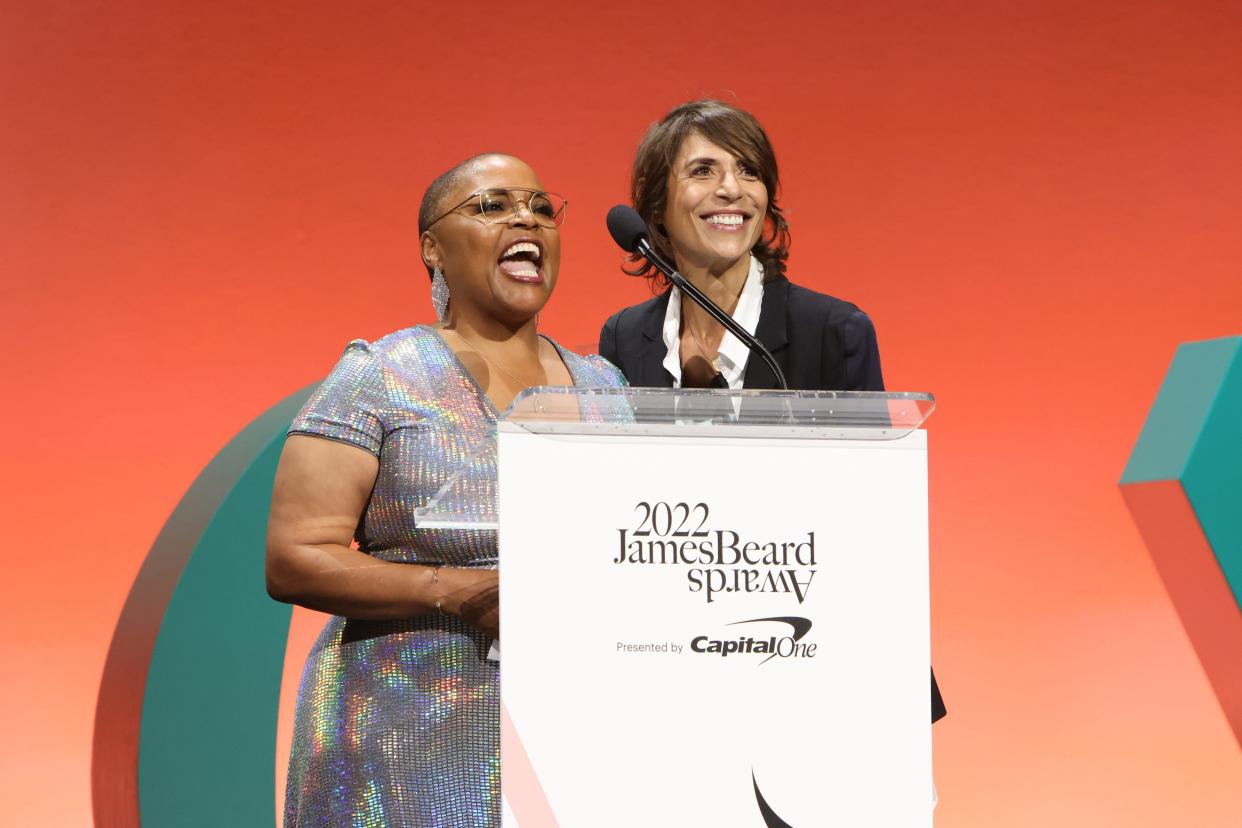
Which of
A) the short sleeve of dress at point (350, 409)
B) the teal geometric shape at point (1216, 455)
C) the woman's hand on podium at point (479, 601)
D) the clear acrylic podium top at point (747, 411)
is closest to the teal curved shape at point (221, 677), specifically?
the short sleeve of dress at point (350, 409)

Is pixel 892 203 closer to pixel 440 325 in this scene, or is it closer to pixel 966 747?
pixel 966 747

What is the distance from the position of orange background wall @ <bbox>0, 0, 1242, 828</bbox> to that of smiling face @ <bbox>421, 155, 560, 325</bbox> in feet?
5.64

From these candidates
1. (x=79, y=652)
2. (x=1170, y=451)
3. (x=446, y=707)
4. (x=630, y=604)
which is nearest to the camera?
(x=630, y=604)

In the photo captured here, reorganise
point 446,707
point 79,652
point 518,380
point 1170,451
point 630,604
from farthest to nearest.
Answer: point 79,652, point 1170,451, point 518,380, point 446,707, point 630,604

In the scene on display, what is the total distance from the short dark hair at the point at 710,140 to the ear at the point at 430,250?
63cm

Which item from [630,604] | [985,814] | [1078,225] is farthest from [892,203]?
[630,604]

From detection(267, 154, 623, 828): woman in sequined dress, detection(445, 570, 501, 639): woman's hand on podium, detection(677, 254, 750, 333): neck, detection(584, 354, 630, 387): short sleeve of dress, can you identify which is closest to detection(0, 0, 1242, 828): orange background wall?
detection(677, 254, 750, 333): neck

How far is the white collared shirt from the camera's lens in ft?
7.47

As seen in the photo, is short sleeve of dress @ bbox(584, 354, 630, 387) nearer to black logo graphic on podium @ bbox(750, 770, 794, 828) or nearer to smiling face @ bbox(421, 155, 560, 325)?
smiling face @ bbox(421, 155, 560, 325)

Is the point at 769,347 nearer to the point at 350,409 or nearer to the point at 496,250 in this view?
the point at 496,250

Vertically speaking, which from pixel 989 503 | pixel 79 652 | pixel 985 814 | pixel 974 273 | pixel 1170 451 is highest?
pixel 974 273

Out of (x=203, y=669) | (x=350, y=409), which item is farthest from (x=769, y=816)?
(x=203, y=669)

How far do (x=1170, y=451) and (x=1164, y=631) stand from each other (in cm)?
159

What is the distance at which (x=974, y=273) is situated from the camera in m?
3.73
